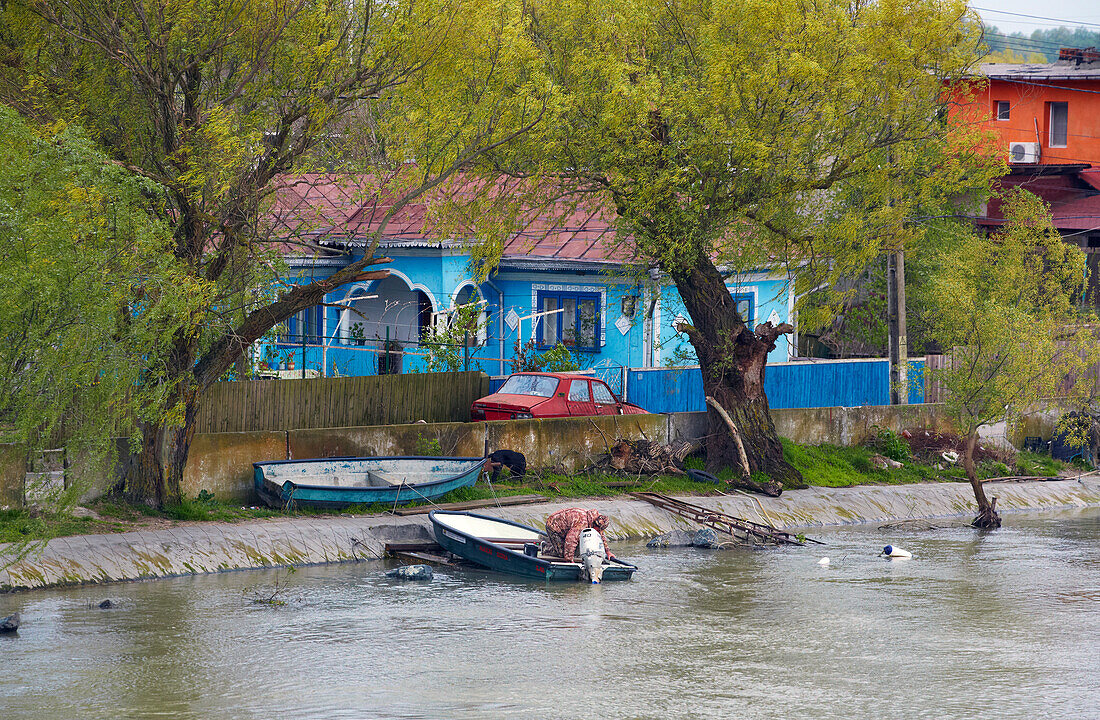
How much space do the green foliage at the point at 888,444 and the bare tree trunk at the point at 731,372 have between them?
13.1 feet

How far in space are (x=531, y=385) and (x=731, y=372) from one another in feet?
13.6

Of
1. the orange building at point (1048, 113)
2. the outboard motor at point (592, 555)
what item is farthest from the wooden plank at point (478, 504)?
the orange building at point (1048, 113)

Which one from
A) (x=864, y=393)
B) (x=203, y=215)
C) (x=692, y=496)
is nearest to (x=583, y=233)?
(x=864, y=393)

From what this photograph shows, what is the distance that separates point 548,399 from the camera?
2409 centimetres

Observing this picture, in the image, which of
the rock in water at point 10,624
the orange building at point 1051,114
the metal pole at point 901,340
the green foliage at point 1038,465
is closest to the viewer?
the rock in water at point 10,624

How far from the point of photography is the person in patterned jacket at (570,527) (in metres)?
17.7

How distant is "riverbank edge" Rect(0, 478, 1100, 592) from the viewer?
1620 cm

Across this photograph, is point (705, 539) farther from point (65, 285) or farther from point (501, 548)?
point (65, 285)

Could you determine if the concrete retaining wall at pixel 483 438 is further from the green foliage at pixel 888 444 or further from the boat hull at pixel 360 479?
the boat hull at pixel 360 479

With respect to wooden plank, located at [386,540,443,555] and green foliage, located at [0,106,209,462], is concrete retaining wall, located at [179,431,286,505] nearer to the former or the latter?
wooden plank, located at [386,540,443,555]

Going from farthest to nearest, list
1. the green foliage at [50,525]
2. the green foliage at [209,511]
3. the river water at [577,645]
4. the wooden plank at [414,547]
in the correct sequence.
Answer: the wooden plank at [414,547] < the green foliage at [209,511] < the green foliage at [50,525] < the river water at [577,645]

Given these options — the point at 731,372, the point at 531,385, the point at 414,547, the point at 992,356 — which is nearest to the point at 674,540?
the point at 731,372

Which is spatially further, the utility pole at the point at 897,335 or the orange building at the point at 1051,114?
the orange building at the point at 1051,114

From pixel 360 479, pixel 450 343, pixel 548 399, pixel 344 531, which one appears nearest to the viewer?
pixel 344 531
